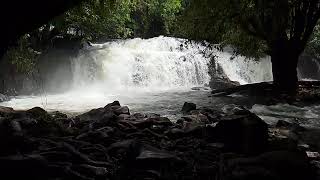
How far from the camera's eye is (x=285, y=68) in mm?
19641

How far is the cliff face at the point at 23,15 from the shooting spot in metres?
5.38

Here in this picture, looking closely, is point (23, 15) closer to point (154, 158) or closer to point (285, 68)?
point (154, 158)

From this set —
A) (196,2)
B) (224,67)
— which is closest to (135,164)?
(196,2)

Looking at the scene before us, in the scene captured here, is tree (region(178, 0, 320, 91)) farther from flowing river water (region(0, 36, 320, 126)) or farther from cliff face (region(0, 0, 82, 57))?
cliff face (region(0, 0, 82, 57))

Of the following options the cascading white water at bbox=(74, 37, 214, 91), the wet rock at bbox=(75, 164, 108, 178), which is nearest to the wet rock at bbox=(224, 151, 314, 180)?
the wet rock at bbox=(75, 164, 108, 178)

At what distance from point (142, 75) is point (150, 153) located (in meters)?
22.2

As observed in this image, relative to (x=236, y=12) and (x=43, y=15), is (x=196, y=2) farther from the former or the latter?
(x=43, y=15)

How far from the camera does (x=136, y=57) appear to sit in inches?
1180

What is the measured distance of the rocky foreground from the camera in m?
6.34

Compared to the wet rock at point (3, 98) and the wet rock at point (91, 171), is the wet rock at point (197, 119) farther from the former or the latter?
the wet rock at point (3, 98)

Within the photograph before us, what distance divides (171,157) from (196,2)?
918cm

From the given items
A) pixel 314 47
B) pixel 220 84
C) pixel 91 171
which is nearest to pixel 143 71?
pixel 220 84

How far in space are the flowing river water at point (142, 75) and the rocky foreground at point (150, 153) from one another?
10523mm

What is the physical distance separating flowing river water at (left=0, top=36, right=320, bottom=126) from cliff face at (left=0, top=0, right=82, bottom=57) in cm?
1410
